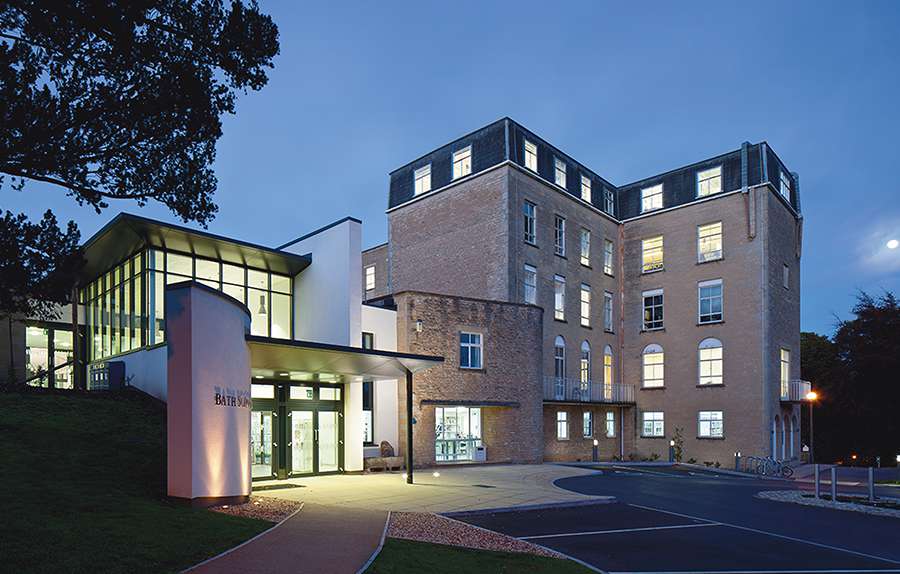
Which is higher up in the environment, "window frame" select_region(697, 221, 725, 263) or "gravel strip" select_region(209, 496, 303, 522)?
"window frame" select_region(697, 221, 725, 263)

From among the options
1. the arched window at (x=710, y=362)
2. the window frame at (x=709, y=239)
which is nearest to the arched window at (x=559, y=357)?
the arched window at (x=710, y=362)

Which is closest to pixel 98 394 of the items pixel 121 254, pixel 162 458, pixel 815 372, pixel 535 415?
pixel 121 254

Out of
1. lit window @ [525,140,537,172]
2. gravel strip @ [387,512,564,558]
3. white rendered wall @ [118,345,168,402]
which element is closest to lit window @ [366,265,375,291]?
lit window @ [525,140,537,172]

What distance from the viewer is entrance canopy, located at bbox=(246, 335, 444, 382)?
15359 millimetres

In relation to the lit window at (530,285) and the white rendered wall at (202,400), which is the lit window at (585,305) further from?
the white rendered wall at (202,400)

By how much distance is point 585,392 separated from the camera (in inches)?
1348

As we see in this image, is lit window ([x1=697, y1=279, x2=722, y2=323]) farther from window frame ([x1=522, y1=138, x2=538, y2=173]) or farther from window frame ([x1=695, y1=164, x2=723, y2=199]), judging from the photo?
window frame ([x1=522, y1=138, x2=538, y2=173])

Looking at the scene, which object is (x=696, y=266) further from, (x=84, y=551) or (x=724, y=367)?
(x=84, y=551)

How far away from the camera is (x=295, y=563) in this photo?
8.08 meters

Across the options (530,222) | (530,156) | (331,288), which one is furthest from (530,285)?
(331,288)

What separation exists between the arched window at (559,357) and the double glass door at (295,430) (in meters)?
13.8

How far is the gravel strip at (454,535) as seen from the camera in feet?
33.2

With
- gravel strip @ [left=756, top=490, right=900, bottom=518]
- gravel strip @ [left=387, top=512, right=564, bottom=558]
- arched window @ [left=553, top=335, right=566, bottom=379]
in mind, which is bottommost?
gravel strip @ [left=756, top=490, right=900, bottom=518]

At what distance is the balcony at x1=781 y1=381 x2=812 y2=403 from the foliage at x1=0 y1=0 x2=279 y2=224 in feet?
108
